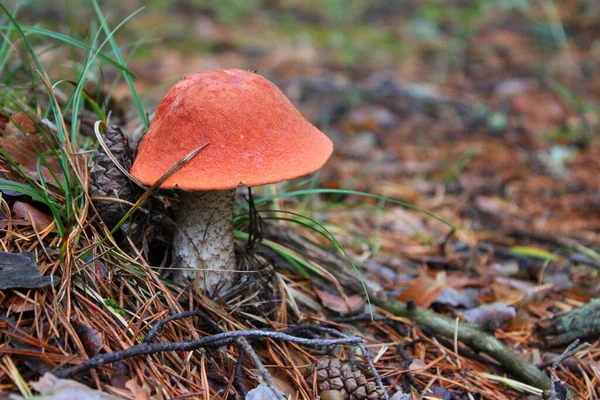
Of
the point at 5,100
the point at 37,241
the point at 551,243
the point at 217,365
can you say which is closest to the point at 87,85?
the point at 5,100

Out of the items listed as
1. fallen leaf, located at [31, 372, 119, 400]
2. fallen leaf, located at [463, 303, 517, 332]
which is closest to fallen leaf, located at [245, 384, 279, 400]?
fallen leaf, located at [31, 372, 119, 400]

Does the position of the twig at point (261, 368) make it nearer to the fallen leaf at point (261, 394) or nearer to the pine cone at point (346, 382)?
the fallen leaf at point (261, 394)

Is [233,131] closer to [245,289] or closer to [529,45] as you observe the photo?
[245,289]

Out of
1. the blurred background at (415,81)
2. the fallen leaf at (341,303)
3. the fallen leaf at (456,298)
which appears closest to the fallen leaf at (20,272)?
the blurred background at (415,81)

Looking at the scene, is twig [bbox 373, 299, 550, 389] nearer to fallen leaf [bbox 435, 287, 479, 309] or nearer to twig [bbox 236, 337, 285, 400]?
fallen leaf [bbox 435, 287, 479, 309]

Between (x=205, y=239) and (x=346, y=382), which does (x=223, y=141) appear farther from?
(x=346, y=382)

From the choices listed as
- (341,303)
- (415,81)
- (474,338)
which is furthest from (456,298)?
(415,81)
